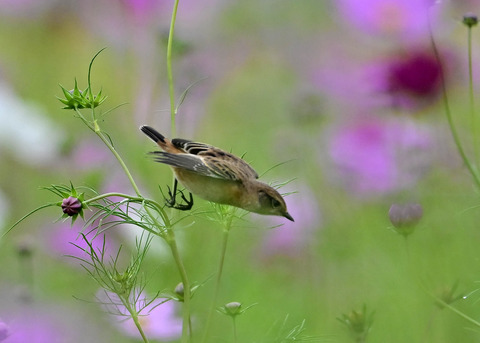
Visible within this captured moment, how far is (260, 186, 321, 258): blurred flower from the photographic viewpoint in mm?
1215

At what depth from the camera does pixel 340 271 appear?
1.15 m

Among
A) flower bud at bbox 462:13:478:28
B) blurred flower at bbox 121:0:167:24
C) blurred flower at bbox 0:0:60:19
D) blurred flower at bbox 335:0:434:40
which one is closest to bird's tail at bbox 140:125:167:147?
flower bud at bbox 462:13:478:28

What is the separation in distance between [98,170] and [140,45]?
1.27 ft

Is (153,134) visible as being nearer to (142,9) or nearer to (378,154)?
(378,154)

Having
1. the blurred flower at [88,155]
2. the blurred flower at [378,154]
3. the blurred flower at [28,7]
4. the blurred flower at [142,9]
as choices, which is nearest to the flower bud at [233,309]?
the blurred flower at [378,154]

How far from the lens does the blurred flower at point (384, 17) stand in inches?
49.2

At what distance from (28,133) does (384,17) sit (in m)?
0.46

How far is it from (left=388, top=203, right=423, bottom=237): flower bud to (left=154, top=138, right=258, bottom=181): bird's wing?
0.42 feet

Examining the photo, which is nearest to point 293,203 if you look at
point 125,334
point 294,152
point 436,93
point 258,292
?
point 294,152

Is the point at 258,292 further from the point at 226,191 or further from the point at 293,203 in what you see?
the point at 226,191

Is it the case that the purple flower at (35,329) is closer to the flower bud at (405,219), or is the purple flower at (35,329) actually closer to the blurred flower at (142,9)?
the flower bud at (405,219)

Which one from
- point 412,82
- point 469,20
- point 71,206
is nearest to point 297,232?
point 412,82

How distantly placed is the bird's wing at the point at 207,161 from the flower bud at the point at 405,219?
13 centimetres

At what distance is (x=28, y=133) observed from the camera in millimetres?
1267
